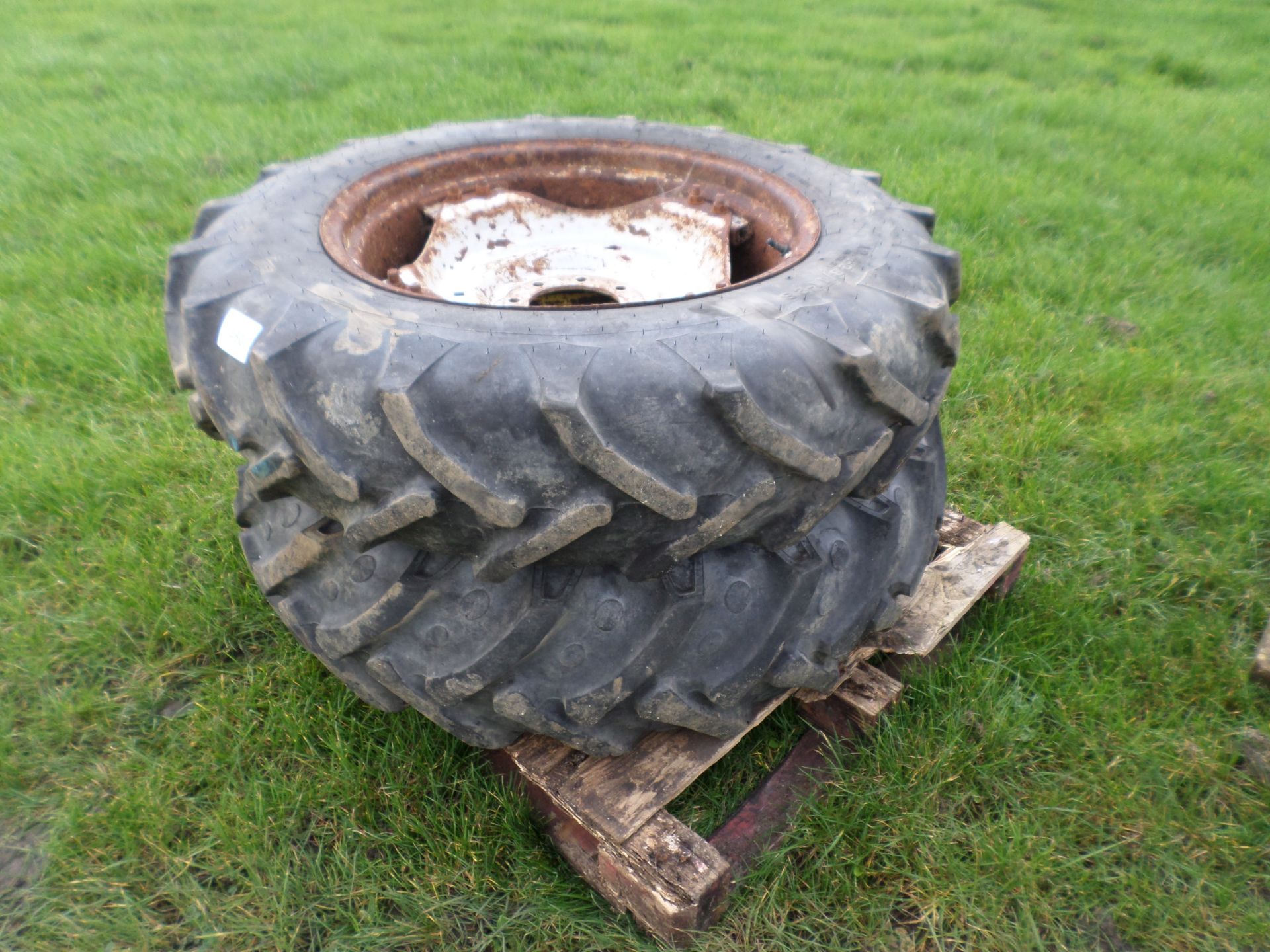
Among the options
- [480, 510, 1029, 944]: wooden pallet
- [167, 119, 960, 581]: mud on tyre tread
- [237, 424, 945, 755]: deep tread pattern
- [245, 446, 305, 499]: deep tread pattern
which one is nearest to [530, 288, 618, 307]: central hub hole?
[167, 119, 960, 581]: mud on tyre tread

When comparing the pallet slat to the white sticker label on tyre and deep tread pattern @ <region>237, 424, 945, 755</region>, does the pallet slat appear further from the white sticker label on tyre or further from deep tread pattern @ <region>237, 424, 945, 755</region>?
the white sticker label on tyre

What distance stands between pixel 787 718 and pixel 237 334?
4.22 feet

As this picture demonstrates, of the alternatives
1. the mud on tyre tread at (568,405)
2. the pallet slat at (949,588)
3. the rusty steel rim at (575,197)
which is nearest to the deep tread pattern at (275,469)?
the mud on tyre tread at (568,405)

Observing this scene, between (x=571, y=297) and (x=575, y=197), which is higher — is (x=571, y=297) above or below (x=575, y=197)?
below

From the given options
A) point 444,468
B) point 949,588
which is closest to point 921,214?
point 949,588

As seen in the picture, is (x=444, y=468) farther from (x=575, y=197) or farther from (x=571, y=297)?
(x=575, y=197)

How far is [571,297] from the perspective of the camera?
206 cm

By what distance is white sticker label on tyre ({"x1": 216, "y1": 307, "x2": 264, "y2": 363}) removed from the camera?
3.93ft

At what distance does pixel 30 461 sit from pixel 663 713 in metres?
2.05

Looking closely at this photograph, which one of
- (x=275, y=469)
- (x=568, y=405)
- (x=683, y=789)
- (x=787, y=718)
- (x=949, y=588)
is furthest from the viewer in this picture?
(x=949, y=588)

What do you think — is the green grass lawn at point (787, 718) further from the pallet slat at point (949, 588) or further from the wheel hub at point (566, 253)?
the wheel hub at point (566, 253)

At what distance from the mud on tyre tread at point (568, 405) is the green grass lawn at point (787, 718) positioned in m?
0.50

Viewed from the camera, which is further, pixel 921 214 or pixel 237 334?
pixel 921 214

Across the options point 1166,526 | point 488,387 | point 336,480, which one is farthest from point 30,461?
point 1166,526
